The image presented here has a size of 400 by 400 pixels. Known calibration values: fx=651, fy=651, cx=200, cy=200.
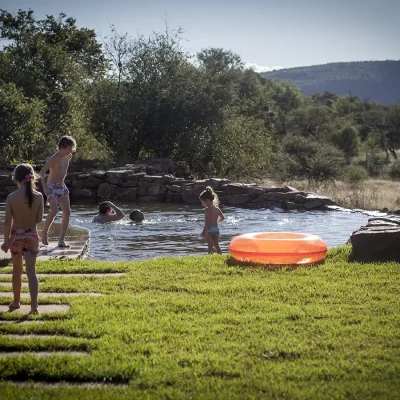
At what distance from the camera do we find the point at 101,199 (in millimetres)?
20609

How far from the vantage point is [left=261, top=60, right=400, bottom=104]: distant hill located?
119 m

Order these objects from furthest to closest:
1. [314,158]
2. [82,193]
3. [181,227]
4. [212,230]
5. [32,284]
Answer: [314,158], [82,193], [181,227], [212,230], [32,284]

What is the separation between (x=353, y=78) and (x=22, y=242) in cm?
12819

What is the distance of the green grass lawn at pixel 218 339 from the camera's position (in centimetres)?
404

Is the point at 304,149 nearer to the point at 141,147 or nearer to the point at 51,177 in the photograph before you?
the point at 141,147

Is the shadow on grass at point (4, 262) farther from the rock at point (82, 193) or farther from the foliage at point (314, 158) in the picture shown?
the foliage at point (314, 158)

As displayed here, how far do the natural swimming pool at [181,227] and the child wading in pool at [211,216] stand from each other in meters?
1.21

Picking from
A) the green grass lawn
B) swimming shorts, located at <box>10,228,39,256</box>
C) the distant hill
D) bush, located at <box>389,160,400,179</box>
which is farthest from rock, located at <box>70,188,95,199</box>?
the distant hill

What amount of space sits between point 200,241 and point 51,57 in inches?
639

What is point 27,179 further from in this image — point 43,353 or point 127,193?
point 127,193

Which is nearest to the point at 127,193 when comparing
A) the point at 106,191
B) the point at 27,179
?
the point at 106,191

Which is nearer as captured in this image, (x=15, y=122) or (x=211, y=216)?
(x=211, y=216)

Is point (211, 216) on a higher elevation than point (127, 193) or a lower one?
higher

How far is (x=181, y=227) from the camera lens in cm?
1484
